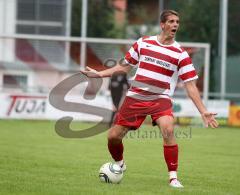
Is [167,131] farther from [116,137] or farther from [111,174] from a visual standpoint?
[111,174]

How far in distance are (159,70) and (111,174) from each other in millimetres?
1409

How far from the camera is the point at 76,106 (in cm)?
2469

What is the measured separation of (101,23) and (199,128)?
12.6m

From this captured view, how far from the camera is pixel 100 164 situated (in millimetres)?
11836

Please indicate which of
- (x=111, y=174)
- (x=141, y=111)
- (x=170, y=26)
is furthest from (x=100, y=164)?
(x=170, y=26)

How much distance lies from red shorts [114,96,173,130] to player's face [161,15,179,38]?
0.81m

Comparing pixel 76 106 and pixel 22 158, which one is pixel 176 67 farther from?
pixel 76 106

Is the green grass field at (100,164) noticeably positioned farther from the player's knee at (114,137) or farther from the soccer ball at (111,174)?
the player's knee at (114,137)

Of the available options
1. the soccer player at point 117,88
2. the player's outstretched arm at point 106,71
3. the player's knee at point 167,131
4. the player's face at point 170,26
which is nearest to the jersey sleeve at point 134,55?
the player's outstretched arm at point 106,71

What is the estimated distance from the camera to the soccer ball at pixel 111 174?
9.23 metres

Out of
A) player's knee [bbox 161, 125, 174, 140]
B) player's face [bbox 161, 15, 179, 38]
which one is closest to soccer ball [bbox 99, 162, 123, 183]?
player's knee [bbox 161, 125, 174, 140]

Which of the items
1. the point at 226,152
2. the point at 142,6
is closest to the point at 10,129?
the point at 226,152

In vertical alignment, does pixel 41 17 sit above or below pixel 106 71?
below

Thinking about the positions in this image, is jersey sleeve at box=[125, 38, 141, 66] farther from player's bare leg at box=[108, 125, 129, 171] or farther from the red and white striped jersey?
player's bare leg at box=[108, 125, 129, 171]
